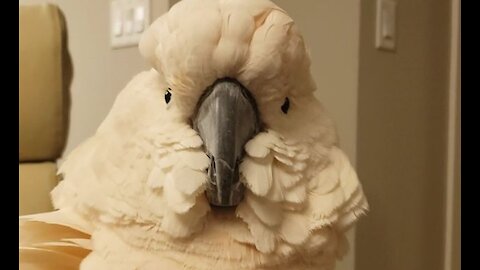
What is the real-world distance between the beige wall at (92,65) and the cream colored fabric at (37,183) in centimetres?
6

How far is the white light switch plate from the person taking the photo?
3.46 feet

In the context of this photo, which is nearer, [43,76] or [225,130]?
[225,130]

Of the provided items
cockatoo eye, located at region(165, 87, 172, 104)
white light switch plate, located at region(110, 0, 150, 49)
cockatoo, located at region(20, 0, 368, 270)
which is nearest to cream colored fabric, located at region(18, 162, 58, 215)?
white light switch plate, located at region(110, 0, 150, 49)

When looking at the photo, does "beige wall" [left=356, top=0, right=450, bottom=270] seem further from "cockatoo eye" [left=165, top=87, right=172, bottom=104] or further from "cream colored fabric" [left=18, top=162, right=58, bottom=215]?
"cream colored fabric" [left=18, top=162, right=58, bottom=215]

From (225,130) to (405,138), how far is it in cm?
70

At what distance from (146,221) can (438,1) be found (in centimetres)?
93

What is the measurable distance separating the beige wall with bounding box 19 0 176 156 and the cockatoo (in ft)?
1.50

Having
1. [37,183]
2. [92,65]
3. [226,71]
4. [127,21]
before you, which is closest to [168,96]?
[226,71]

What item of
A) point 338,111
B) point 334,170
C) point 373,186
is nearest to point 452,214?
point 373,186

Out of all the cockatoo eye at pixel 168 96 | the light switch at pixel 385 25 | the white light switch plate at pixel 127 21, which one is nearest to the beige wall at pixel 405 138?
the light switch at pixel 385 25

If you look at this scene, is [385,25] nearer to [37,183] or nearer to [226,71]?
[226,71]

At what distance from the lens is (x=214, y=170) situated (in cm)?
58

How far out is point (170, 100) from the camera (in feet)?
2.09

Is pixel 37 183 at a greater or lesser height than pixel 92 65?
lesser
